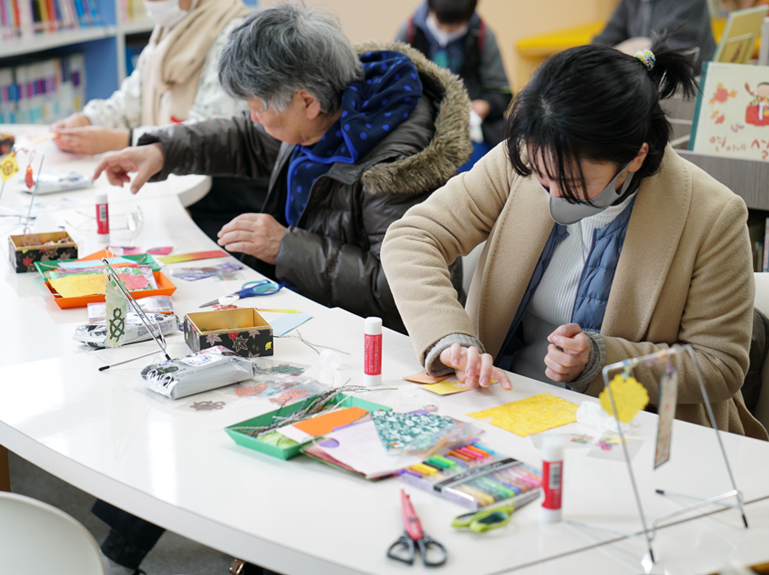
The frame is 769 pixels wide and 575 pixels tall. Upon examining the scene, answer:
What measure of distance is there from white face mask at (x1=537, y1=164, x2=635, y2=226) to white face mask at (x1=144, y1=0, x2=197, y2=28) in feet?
7.36

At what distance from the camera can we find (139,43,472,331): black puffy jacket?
6.27 ft

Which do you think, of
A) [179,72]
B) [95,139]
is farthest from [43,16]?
[95,139]

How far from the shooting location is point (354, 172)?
1962 mm

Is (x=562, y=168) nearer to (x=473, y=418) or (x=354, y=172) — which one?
(x=473, y=418)

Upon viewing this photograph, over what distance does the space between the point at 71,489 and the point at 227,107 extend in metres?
→ 1.46

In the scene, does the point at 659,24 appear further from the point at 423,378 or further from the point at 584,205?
the point at 423,378

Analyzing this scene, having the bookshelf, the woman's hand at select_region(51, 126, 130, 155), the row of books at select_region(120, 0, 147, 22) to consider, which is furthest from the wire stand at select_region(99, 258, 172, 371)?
the row of books at select_region(120, 0, 147, 22)

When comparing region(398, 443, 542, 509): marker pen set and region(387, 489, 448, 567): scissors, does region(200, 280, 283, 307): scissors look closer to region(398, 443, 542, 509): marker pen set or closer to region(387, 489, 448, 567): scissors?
region(398, 443, 542, 509): marker pen set

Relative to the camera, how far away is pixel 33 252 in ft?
6.02

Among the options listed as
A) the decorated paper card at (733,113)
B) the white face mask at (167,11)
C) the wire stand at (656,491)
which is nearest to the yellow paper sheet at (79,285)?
the wire stand at (656,491)

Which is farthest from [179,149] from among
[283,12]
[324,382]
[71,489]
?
[324,382]

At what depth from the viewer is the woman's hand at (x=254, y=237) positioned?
203cm

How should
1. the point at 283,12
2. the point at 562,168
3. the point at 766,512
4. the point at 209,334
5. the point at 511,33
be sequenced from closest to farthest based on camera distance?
1. the point at 766,512
2. the point at 562,168
3. the point at 209,334
4. the point at 283,12
5. the point at 511,33

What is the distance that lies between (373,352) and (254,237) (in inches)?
32.2
